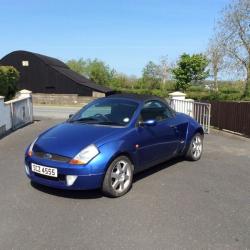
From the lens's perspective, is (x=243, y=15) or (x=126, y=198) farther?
(x=243, y=15)

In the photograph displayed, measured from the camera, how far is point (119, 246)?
13.0 feet

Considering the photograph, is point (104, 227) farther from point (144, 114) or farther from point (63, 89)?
point (63, 89)

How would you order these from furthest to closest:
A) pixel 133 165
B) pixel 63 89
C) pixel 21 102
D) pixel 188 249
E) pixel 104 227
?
pixel 63 89, pixel 21 102, pixel 133 165, pixel 104 227, pixel 188 249

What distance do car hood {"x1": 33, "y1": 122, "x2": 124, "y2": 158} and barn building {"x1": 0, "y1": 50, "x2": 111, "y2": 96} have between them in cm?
3607

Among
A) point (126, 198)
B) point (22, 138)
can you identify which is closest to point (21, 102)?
point (22, 138)

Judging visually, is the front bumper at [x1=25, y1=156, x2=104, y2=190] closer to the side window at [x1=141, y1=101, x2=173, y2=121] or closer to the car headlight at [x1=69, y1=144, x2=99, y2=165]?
the car headlight at [x1=69, y1=144, x2=99, y2=165]

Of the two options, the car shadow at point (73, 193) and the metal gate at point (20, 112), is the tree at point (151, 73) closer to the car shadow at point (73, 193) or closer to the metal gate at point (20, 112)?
the metal gate at point (20, 112)

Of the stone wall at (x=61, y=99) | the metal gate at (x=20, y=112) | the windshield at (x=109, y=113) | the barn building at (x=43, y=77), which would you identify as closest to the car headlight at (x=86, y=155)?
the windshield at (x=109, y=113)

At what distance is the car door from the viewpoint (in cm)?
621

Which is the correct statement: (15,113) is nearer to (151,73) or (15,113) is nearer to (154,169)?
(154,169)

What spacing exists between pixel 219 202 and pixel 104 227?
189cm

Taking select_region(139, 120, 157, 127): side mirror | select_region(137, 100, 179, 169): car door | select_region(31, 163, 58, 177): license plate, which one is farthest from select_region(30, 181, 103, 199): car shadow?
select_region(139, 120, 157, 127): side mirror

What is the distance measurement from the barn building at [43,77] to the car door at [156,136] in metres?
35.0

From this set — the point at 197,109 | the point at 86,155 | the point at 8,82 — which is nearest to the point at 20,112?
the point at 8,82
